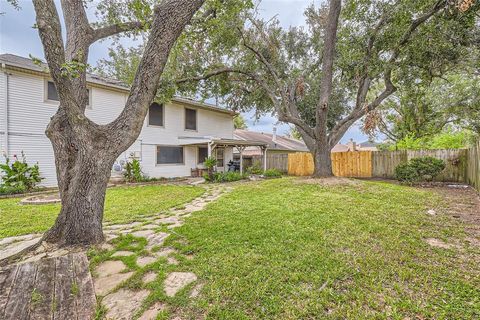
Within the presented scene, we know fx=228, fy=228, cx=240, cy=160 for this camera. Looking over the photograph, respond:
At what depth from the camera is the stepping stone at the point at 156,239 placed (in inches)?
131

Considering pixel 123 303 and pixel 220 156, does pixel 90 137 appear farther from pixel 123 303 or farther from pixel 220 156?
pixel 220 156

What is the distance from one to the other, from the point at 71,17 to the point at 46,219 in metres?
3.97

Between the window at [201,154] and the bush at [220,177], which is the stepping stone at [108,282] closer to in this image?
the bush at [220,177]

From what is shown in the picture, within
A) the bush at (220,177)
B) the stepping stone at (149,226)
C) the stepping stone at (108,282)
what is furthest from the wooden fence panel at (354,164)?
the stepping stone at (108,282)

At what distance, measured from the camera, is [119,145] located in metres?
3.35

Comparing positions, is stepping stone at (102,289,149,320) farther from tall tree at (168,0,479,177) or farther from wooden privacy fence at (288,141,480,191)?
wooden privacy fence at (288,141,480,191)

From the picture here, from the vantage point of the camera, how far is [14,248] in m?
3.25

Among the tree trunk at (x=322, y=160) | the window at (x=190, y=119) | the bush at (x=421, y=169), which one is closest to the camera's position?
the bush at (x=421, y=169)

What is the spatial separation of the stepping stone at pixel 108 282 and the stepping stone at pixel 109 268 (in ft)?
0.26

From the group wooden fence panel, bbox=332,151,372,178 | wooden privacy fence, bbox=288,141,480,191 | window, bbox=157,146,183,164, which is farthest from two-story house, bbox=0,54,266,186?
wooden fence panel, bbox=332,151,372,178

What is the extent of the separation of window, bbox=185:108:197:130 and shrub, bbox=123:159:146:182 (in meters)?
4.02

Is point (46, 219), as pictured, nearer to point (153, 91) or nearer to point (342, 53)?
point (153, 91)

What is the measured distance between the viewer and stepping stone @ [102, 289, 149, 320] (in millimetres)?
1888

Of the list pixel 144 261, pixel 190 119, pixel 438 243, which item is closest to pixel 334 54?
pixel 190 119
